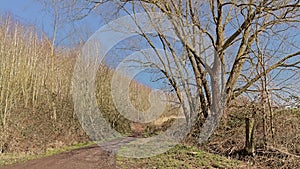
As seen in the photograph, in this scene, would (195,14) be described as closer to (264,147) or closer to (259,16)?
(259,16)

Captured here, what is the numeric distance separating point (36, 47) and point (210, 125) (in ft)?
26.8

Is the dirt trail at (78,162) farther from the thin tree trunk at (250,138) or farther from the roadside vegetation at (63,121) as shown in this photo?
the thin tree trunk at (250,138)

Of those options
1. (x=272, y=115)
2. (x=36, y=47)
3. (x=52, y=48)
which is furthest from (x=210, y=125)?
(x=36, y=47)

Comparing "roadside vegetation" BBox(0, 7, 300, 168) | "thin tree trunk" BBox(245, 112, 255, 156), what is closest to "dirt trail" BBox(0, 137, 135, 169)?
"roadside vegetation" BBox(0, 7, 300, 168)

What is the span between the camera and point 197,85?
1031 cm

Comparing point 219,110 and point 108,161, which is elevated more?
point 219,110

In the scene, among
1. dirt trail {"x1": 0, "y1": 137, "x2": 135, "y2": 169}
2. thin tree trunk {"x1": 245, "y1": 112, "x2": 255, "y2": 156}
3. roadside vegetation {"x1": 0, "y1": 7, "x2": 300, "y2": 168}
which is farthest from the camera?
thin tree trunk {"x1": 245, "y1": 112, "x2": 255, "y2": 156}

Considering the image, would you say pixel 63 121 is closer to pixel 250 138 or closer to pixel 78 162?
pixel 78 162

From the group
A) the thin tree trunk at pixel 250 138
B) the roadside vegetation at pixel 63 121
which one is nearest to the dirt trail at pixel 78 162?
the roadside vegetation at pixel 63 121

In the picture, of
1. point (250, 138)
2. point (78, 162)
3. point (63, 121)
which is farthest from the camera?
point (63, 121)

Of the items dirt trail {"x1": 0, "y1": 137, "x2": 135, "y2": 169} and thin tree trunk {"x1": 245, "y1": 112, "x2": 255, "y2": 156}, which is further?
thin tree trunk {"x1": 245, "y1": 112, "x2": 255, "y2": 156}

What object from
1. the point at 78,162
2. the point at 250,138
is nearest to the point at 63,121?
the point at 78,162

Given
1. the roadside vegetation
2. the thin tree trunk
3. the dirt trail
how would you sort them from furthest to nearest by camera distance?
the thin tree trunk → the roadside vegetation → the dirt trail

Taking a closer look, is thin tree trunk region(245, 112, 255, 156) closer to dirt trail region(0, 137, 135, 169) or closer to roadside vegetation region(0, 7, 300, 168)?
roadside vegetation region(0, 7, 300, 168)
